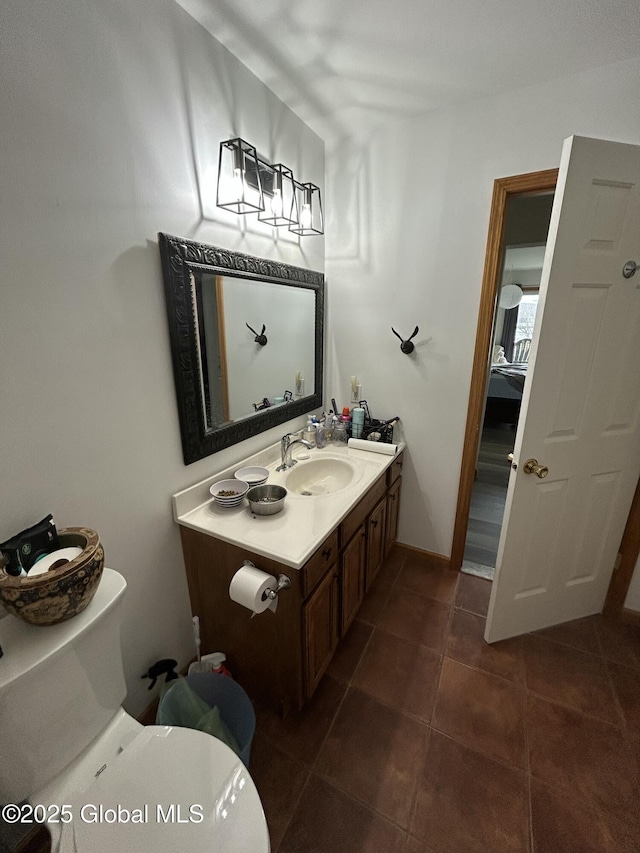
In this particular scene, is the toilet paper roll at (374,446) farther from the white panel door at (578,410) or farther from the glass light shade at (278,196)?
the glass light shade at (278,196)

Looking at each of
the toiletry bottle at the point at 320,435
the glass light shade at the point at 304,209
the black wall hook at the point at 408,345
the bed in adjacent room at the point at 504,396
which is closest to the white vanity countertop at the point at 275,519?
the toiletry bottle at the point at 320,435

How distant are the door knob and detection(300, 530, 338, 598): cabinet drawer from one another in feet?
2.73

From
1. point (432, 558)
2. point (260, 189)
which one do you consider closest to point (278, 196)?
point (260, 189)

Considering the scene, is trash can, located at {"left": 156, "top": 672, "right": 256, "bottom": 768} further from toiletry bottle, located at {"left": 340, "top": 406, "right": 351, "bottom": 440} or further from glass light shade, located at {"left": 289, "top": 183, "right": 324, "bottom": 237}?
glass light shade, located at {"left": 289, "top": 183, "right": 324, "bottom": 237}

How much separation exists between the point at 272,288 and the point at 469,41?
3.76 feet

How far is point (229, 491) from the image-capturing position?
1445 mm

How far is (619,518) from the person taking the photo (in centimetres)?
166

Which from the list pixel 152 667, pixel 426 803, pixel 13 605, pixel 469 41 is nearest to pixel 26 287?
pixel 13 605

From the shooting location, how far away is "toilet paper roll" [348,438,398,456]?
1898 millimetres

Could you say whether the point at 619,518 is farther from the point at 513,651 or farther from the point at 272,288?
the point at 272,288

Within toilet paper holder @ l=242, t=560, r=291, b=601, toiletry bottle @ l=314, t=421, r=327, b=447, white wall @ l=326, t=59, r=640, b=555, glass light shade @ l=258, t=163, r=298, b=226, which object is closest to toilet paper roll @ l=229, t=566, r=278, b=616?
toilet paper holder @ l=242, t=560, r=291, b=601

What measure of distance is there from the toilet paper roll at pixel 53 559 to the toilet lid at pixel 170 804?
536mm

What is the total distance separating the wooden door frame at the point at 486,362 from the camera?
157 centimetres

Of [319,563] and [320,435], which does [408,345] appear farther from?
[319,563]
